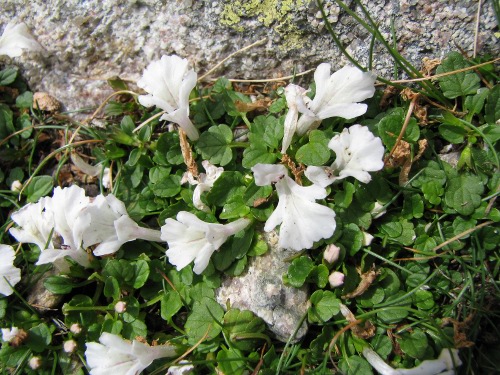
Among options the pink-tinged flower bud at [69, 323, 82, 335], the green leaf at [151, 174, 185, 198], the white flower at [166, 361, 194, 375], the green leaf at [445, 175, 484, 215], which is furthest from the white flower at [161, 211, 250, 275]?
the green leaf at [445, 175, 484, 215]

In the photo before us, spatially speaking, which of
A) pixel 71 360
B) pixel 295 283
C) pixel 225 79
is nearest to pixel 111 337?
pixel 71 360

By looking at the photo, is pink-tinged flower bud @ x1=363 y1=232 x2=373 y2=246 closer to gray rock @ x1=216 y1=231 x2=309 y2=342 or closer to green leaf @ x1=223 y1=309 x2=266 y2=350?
gray rock @ x1=216 y1=231 x2=309 y2=342

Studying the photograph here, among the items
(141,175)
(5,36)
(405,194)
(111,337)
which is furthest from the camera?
(5,36)

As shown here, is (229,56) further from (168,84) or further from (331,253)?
(331,253)

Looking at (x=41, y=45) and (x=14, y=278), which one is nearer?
(x=14, y=278)

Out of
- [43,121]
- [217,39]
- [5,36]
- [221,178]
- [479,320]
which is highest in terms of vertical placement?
[5,36]

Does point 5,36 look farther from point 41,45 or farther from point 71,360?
point 71,360
